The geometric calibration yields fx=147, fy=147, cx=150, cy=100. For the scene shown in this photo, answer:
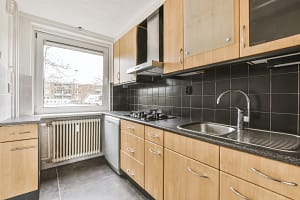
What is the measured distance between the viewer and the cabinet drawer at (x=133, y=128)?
65.4 inches

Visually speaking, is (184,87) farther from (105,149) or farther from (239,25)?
(105,149)

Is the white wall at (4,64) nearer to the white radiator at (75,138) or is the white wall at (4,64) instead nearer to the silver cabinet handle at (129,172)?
the white radiator at (75,138)

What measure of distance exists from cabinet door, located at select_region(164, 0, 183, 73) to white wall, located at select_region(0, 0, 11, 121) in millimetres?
1807

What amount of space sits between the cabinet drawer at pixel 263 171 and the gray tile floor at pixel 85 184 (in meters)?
1.21

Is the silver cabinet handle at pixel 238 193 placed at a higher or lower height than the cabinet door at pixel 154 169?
higher

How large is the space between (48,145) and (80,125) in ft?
1.76

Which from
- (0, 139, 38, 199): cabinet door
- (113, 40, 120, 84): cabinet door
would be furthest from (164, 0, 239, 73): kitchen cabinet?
(0, 139, 38, 199): cabinet door

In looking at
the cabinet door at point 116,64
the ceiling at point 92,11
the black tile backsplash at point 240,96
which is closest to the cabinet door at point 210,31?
the black tile backsplash at point 240,96

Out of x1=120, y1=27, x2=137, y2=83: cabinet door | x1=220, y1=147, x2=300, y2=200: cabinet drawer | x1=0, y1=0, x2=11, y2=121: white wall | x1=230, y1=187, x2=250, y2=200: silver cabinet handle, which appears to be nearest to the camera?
x1=220, y1=147, x2=300, y2=200: cabinet drawer

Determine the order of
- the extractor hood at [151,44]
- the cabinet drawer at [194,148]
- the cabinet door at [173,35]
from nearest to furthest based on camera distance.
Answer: the cabinet drawer at [194,148]
the cabinet door at [173,35]
the extractor hood at [151,44]

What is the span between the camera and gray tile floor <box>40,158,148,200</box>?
1691mm

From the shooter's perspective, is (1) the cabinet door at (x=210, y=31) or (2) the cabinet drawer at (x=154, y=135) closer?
(1) the cabinet door at (x=210, y=31)

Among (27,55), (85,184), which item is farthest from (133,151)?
(27,55)

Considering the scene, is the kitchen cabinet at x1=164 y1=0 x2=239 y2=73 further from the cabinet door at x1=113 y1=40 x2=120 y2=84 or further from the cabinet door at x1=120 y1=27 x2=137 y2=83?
the cabinet door at x1=113 y1=40 x2=120 y2=84
